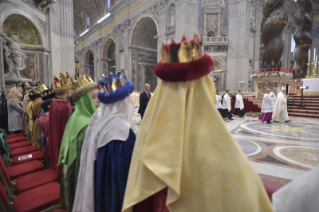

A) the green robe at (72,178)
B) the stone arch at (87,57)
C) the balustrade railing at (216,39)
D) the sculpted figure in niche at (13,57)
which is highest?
the stone arch at (87,57)

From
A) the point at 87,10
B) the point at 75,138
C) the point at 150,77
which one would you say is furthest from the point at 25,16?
the point at 87,10

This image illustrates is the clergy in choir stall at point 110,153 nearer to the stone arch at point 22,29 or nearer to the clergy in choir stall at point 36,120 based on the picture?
the clergy in choir stall at point 36,120

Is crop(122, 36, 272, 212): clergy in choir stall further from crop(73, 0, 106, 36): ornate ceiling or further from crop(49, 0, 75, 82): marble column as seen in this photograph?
crop(73, 0, 106, 36): ornate ceiling

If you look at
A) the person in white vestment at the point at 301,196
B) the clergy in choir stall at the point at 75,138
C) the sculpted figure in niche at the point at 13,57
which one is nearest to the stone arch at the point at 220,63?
the sculpted figure in niche at the point at 13,57

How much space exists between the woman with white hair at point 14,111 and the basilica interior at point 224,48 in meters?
2.90

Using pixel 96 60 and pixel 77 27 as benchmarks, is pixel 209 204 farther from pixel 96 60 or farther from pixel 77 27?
pixel 77 27

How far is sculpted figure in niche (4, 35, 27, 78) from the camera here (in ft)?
24.5

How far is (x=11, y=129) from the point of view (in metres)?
4.63

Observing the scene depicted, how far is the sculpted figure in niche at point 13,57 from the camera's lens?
746 centimetres

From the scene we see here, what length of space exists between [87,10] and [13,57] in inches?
1070

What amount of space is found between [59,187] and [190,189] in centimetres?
182

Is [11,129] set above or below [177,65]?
below

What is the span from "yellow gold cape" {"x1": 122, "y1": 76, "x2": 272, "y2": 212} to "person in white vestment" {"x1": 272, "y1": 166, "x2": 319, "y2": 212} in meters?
0.16

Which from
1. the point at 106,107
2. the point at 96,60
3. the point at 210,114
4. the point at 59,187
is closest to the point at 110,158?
the point at 106,107
